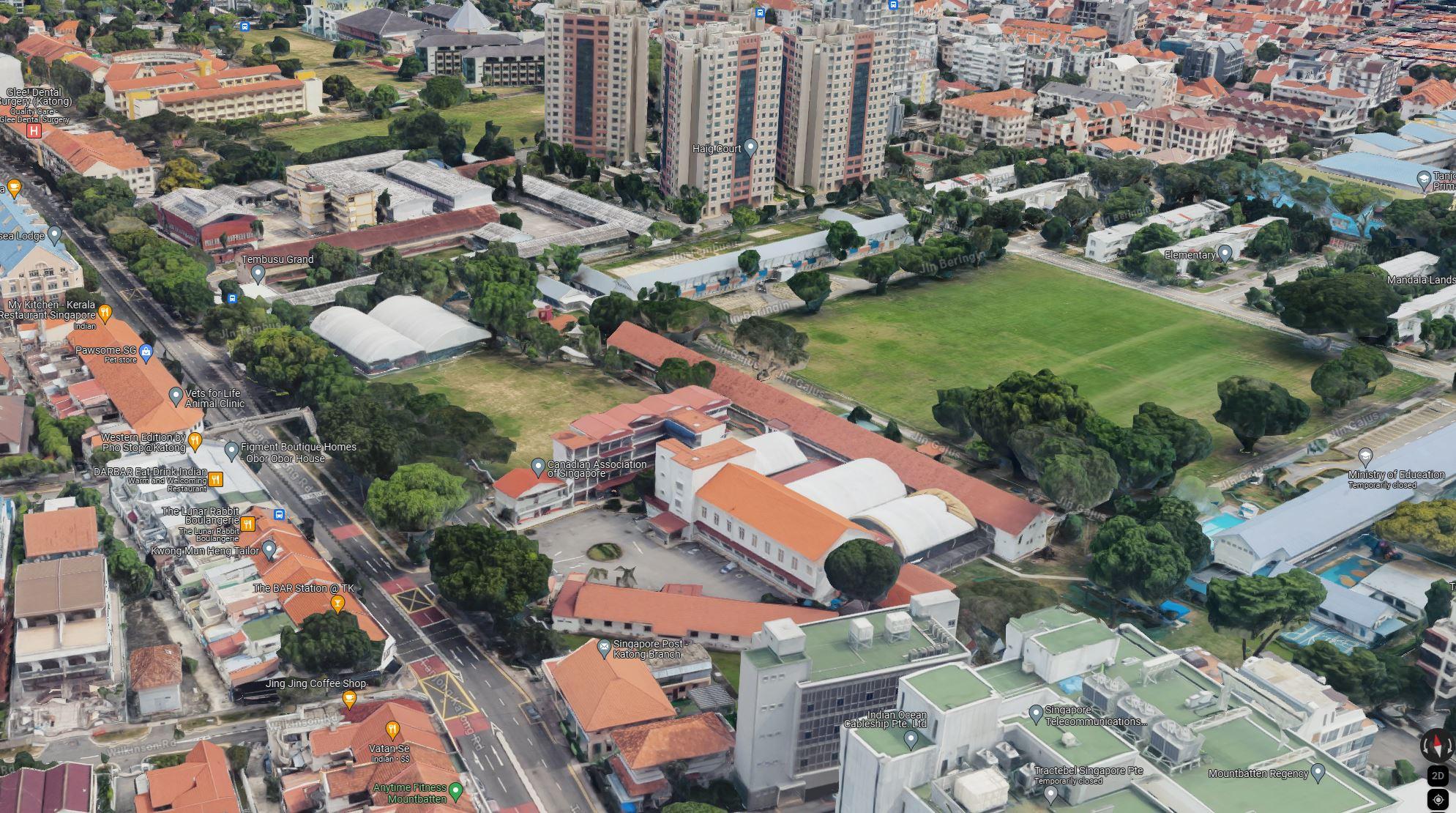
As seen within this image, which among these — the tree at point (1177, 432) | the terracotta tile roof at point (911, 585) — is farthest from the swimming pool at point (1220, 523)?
the terracotta tile roof at point (911, 585)

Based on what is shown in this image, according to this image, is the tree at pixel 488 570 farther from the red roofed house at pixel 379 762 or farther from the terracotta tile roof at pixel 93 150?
the terracotta tile roof at pixel 93 150

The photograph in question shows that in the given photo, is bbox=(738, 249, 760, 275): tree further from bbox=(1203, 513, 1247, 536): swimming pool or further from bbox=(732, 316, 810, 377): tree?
bbox=(1203, 513, 1247, 536): swimming pool

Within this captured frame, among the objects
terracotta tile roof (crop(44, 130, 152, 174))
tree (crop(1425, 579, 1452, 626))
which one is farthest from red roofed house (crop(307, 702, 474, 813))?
terracotta tile roof (crop(44, 130, 152, 174))

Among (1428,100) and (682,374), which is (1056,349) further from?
(1428,100)

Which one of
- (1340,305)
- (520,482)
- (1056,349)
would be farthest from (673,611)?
(1340,305)

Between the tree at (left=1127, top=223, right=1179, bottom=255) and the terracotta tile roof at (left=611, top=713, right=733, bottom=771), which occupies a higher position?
the tree at (left=1127, top=223, right=1179, bottom=255)
